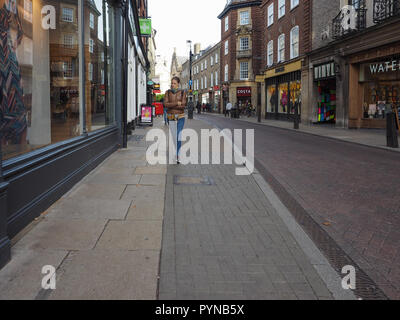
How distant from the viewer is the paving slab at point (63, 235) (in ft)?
12.9

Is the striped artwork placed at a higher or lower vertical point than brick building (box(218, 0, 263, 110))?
lower

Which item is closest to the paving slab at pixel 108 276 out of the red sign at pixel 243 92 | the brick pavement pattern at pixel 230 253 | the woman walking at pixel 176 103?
the brick pavement pattern at pixel 230 253

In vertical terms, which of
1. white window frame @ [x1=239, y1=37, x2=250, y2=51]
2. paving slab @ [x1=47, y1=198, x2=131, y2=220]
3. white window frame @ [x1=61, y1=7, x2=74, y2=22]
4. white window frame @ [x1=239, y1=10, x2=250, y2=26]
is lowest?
paving slab @ [x1=47, y1=198, x2=131, y2=220]

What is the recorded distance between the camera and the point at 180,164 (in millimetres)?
9195

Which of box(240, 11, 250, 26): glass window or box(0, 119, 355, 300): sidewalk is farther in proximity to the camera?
box(240, 11, 250, 26): glass window

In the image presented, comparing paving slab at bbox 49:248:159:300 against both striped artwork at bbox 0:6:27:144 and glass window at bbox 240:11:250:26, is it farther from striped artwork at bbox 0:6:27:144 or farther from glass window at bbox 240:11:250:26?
glass window at bbox 240:11:250:26

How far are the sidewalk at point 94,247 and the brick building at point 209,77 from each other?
5251 centimetres

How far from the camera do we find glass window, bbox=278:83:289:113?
31.3 meters

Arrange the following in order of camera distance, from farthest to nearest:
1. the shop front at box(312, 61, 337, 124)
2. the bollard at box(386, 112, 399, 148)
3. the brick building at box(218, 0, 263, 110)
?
the brick building at box(218, 0, 263, 110) → the shop front at box(312, 61, 337, 124) → the bollard at box(386, 112, 399, 148)

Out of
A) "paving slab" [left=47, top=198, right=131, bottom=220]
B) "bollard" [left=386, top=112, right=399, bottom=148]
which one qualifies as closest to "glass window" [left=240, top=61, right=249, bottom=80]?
"bollard" [left=386, top=112, right=399, bottom=148]

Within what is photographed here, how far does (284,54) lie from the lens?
3102 cm

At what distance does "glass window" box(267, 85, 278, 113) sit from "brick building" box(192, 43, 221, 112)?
21920mm
